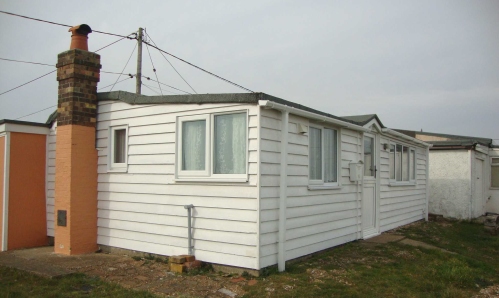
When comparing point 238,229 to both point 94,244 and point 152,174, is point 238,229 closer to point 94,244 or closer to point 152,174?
point 152,174

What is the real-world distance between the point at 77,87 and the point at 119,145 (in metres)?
1.44

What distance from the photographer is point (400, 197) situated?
44.8ft

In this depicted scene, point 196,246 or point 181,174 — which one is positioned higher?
point 181,174

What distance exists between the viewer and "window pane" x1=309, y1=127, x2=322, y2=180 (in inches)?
348

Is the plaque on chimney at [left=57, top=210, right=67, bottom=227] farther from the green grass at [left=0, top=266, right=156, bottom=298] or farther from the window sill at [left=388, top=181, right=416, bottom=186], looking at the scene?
the window sill at [left=388, top=181, right=416, bottom=186]

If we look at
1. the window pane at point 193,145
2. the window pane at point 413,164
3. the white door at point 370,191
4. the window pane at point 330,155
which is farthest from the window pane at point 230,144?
the window pane at point 413,164

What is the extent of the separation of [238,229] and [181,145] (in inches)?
76.2

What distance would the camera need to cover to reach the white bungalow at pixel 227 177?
23.9 feet

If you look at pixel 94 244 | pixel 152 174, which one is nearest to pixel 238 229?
pixel 152 174

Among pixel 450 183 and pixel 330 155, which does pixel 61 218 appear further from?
pixel 450 183

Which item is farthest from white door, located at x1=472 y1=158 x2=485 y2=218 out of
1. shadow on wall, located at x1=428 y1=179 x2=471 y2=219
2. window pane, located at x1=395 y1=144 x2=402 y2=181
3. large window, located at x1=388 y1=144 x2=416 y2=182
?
window pane, located at x1=395 y1=144 x2=402 y2=181

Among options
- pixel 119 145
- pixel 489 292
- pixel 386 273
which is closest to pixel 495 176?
Answer: pixel 489 292

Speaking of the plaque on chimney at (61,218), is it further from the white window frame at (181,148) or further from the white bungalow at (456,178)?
the white bungalow at (456,178)

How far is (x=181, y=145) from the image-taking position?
26.8 feet
